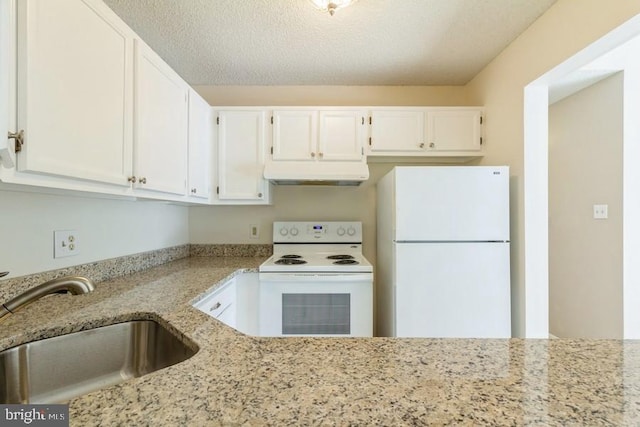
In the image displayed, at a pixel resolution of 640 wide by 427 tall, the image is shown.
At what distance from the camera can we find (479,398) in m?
0.53

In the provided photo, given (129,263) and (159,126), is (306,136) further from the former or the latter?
(129,263)

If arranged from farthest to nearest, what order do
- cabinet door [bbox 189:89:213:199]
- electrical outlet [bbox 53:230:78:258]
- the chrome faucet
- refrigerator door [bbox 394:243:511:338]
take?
cabinet door [bbox 189:89:213:199] < refrigerator door [bbox 394:243:511:338] < electrical outlet [bbox 53:230:78:258] < the chrome faucet

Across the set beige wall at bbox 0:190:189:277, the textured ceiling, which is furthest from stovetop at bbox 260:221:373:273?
the textured ceiling

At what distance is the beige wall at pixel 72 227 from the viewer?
3.92 ft

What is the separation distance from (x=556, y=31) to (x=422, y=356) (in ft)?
6.35

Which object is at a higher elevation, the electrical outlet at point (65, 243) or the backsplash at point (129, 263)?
the electrical outlet at point (65, 243)

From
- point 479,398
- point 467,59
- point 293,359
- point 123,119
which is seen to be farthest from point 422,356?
point 467,59

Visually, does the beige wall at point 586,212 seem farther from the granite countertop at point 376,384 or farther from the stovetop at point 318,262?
the granite countertop at point 376,384

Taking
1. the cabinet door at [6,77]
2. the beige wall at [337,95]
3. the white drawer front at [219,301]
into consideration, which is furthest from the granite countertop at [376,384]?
the beige wall at [337,95]

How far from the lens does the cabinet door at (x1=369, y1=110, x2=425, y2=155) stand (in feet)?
7.95

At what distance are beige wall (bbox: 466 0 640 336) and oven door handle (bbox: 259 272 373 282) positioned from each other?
100 cm

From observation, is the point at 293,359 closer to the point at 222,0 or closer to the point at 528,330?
the point at 222,0

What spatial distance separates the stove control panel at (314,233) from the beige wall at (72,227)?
0.93m

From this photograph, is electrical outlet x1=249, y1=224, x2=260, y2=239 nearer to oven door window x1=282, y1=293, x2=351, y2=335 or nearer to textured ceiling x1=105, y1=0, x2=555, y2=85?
oven door window x1=282, y1=293, x2=351, y2=335
